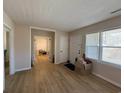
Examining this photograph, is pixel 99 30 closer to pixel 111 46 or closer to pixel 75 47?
pixel 111 46

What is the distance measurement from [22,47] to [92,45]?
3682 millimetres

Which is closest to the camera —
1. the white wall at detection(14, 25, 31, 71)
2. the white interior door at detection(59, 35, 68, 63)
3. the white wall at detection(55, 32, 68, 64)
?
the white wall at detection(14, 25, 31, 71)

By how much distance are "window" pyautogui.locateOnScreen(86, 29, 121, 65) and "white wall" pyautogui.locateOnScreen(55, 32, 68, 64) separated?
222cm

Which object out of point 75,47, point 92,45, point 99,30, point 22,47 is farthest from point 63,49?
point 99,30

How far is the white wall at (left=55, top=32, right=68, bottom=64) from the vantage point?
589cm

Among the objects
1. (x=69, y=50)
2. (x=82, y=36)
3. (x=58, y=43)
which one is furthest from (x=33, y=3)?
(x=69, y=50)

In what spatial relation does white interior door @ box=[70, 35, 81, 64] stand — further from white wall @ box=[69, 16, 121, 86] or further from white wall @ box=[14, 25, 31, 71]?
white wall @ box=[14, 25, 31, 71]

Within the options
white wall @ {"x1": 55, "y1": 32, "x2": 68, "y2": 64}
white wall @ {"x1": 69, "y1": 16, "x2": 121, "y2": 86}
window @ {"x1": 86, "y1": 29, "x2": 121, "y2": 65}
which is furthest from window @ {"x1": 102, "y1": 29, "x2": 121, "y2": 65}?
white wall @ {"x1": 55, "y1": 32, "x2": 68, "y2": 64}

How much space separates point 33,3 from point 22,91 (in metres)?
2.55

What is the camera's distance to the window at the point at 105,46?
9.79 ft

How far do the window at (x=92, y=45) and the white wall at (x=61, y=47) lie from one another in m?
2.21

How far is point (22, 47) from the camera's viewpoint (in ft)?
14.0

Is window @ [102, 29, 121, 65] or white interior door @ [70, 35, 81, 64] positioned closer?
window @ [102, 29, 121, 65]

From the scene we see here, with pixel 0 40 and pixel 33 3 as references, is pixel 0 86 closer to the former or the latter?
pixel 0 40
